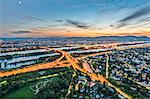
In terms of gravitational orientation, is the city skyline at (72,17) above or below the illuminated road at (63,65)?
above

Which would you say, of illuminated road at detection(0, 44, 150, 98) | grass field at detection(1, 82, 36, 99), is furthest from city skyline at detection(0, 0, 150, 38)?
grass field at detection(1, 82, 36, 99)

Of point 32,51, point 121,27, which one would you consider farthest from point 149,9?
point 32,51

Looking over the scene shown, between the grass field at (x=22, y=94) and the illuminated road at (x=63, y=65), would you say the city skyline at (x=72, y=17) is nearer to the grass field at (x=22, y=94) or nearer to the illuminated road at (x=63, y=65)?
the illuminated road at (x=63, y=65)

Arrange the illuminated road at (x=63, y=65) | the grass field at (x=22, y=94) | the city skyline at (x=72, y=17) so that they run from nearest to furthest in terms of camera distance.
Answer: the grass field at (x=22, y=94), the illuminated road at (x=63, y=65), the city skyline at (x=72, y=17)

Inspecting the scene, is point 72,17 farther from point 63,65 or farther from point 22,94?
point 22,94

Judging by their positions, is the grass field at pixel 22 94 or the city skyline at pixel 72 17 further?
the city skyline at pixel 72 17

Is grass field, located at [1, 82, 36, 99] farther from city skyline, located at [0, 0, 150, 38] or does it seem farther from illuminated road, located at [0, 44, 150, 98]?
city skyline, located at [0, 0, 150, 38]

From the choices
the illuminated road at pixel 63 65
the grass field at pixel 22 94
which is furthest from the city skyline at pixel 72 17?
the grass field at pixel 22 94

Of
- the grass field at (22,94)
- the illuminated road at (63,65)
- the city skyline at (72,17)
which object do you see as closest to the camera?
the grass field at (22,94)
